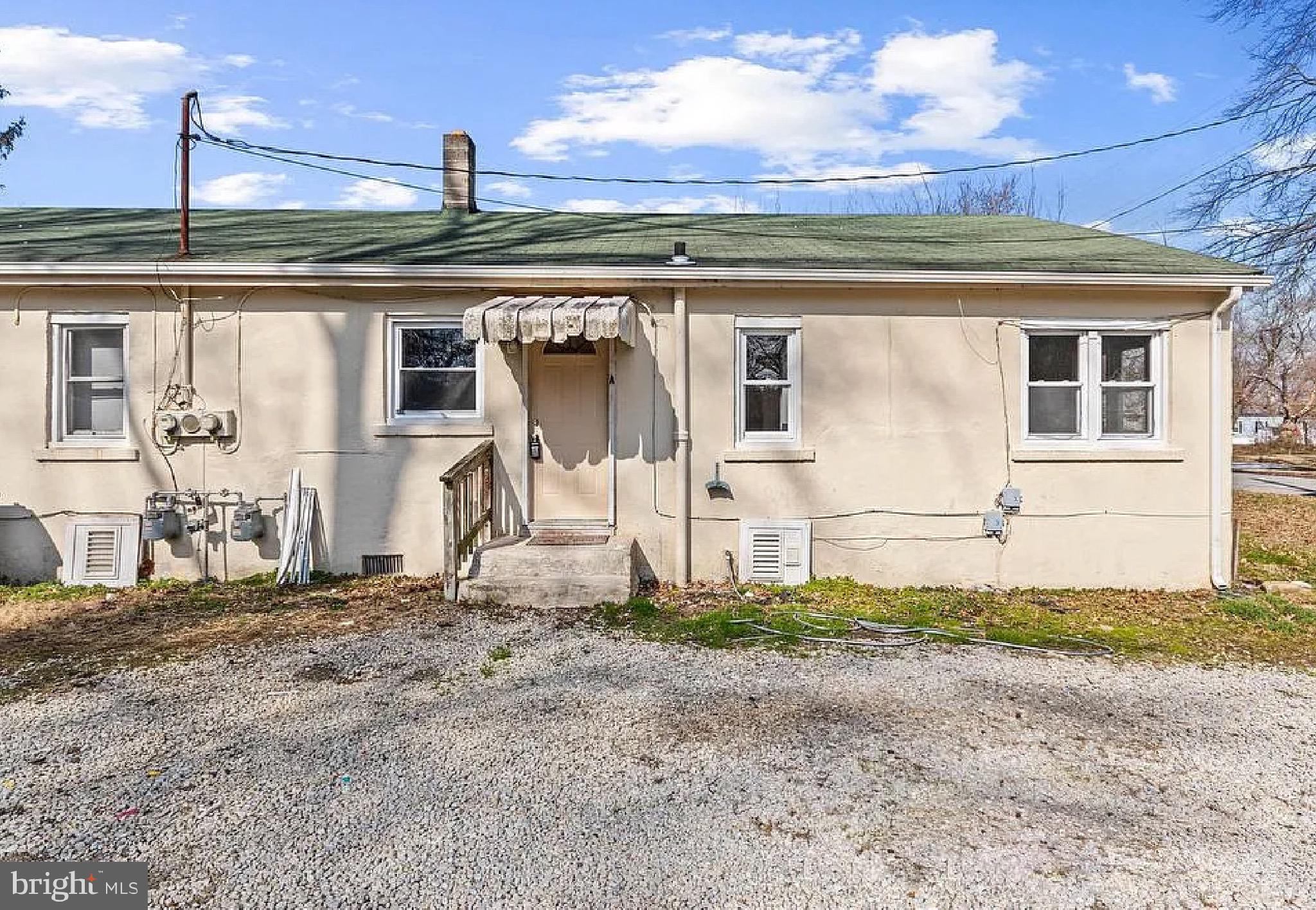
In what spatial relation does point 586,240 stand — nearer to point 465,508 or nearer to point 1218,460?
point 465,508

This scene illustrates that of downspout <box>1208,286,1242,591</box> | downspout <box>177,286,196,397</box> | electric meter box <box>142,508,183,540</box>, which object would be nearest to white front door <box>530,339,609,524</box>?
downspout <box>177,286,196,397</box>

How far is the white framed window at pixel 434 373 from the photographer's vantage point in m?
7.25

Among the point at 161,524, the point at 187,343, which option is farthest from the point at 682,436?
the point at 161,524

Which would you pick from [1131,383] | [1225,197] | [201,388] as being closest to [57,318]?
[201,388]

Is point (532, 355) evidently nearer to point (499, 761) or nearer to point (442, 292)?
point (442, 292)

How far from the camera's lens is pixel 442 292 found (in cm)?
719

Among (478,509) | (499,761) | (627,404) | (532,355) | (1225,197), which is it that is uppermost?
(1225,197)

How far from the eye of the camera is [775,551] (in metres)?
7.23

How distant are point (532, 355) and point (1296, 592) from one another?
813 centimetres

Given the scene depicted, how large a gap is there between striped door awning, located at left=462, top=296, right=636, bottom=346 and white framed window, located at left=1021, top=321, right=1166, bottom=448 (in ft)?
14.1

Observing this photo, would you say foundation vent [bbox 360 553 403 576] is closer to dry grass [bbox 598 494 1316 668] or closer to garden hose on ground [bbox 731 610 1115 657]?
dry grass [bbox 598 494 1316 668]

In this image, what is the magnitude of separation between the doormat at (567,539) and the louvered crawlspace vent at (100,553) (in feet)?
13.2

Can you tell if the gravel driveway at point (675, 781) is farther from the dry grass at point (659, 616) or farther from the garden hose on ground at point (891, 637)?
the dry grass at point (659, 616)

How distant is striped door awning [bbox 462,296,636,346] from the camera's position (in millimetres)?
6262
